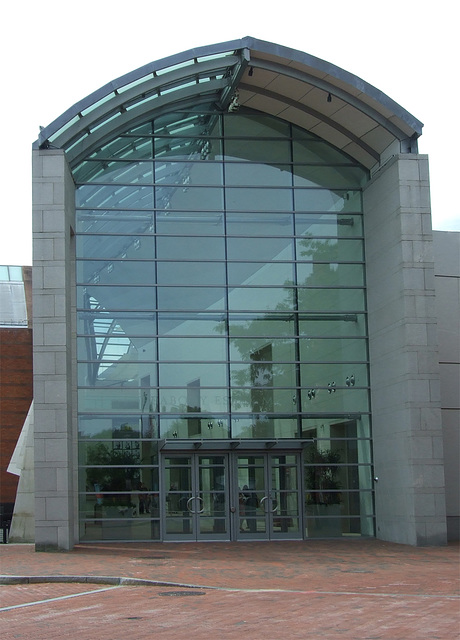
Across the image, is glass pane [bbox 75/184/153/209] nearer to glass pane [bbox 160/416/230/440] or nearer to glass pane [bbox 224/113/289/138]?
glass pane [bbox 224/113/289/138]

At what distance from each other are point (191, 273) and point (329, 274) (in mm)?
3801

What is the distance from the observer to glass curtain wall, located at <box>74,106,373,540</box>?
24016mm

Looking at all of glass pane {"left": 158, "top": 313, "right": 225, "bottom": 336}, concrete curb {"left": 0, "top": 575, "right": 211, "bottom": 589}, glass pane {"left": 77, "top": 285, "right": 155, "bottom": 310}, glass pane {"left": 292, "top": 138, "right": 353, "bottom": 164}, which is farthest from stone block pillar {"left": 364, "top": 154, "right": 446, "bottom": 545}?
concrete curb {"left": 0, "top": 575, "right": 211, "bottom": 589}

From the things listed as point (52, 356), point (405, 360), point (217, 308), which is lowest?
point (405, 360)

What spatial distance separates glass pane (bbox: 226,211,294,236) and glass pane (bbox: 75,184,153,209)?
89.5 inches

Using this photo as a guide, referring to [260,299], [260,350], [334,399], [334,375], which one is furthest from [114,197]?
[334,399]

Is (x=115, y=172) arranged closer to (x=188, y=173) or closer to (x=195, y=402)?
(x=188, y=173)

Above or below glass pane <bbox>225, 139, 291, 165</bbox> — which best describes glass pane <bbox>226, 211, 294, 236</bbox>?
below

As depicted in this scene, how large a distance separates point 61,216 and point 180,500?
773 cm

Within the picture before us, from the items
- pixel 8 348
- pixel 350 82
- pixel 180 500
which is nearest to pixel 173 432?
pixel 180 500

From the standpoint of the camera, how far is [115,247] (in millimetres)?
24766

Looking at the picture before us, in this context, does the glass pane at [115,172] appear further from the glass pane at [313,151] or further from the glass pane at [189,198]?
the glass pane at [313,151]

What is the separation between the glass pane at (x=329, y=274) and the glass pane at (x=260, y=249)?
557mm

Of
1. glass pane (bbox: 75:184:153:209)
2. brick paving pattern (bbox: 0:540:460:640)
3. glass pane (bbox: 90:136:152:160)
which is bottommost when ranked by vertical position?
brick paving pattern (bbox: 0:540:460:640)
